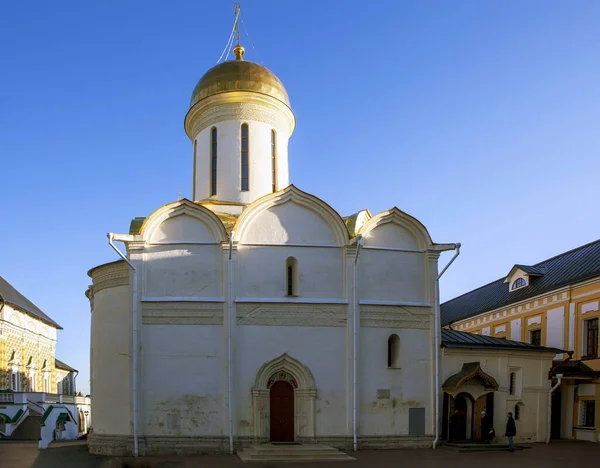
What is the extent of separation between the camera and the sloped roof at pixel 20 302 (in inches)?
1356

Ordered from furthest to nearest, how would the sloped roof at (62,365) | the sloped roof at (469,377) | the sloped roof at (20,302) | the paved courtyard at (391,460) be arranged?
the sloped roof at (62,365) < the sloped roof at (20,302) < the sloped roof at (469,377) < the paved courtyard at (391,460)

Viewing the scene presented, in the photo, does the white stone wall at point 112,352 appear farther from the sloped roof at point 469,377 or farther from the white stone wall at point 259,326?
the sloped roof at point 469,377

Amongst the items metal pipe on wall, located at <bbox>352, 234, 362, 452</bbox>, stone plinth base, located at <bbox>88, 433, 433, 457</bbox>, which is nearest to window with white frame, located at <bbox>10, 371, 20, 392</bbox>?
stone plinth base, located at <bbox>88, 433, 433, 457</bbox>

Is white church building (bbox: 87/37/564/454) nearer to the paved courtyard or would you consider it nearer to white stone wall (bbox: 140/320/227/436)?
white stone wall (bbox: 140/320/227/436)

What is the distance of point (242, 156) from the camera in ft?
61.4

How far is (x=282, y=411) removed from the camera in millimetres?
15562

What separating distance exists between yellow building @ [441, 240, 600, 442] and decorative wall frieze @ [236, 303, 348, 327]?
6175mm

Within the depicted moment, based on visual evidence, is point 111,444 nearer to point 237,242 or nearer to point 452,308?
point 237,242

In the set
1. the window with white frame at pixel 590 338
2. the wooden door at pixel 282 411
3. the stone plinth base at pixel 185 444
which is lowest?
the stone plinth base at pixel 185 444

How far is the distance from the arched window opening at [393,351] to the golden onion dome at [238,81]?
818cm

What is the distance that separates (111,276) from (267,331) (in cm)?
444

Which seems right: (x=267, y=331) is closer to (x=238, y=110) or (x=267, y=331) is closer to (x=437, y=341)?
(x=437, y=341)

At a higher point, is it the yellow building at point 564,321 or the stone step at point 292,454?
the yellow building at point 564,321

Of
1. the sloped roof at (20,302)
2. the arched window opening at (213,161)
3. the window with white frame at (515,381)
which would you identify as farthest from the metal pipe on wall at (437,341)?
the sloped roof at (20,302)
